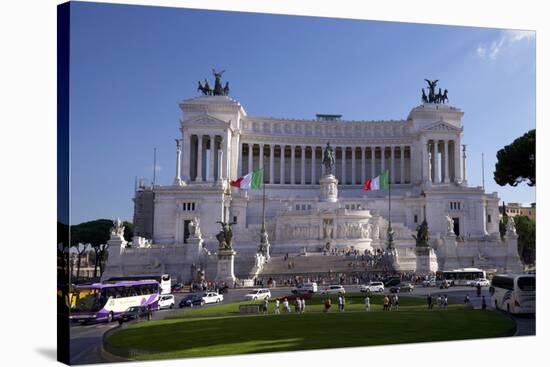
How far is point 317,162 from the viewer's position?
90125 mm

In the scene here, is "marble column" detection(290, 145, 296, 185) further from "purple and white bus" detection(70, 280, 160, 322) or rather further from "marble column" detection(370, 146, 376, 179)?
"purple and white bus" detection(70, 280, 160, 322)

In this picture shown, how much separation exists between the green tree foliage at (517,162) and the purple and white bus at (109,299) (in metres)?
17.8

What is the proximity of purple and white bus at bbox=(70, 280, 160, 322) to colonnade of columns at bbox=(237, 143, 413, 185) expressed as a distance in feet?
191

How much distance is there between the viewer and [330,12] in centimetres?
2352

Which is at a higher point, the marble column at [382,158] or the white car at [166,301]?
the marble column at [382,158]

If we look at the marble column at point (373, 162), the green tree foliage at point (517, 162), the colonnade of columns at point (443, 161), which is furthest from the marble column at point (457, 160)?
the green tree foliage at point (517, 162)

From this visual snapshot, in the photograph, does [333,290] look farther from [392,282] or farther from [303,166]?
[303,166]

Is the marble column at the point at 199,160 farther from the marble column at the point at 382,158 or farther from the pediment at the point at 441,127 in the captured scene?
the pediment at the point at 441,127

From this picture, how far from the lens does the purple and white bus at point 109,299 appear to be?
21688 mm

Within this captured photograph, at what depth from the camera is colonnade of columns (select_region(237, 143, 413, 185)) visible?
287ft

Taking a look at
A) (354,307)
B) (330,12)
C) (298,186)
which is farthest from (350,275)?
(298,186)

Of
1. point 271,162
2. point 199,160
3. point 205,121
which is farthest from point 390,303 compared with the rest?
point 271,162

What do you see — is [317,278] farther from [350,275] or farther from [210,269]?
[210,269]
